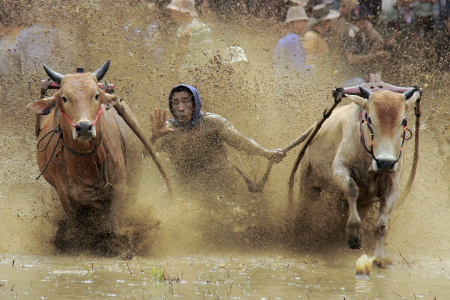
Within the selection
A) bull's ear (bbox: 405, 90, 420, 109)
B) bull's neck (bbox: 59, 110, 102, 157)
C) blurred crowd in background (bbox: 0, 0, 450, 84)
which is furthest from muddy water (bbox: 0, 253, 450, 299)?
blurred crowd in background (bbox: 0, 0, 450, 84)

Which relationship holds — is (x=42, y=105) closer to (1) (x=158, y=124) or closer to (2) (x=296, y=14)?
(1) (x=158, y=124)

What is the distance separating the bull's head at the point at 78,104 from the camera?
5547 mm

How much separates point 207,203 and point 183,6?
4.18 meters

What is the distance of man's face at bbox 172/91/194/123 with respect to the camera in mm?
7414

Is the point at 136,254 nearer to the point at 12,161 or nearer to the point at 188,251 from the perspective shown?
the point at 188,251

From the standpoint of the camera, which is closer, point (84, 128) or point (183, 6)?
point (84, 128)

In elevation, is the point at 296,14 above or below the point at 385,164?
above

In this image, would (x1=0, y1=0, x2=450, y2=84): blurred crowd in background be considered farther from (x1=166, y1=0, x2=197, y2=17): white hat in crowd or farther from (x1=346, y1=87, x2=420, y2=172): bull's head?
(x1=346, y1=87, x2=420, y2=172): bull's head

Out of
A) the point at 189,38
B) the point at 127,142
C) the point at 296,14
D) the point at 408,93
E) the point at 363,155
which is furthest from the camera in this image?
the point at 296,14

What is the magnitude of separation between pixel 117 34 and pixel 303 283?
255 inches

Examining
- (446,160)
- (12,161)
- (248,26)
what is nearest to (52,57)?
(12,161)

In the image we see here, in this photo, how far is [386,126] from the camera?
18.6ft

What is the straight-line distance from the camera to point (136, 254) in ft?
21.0

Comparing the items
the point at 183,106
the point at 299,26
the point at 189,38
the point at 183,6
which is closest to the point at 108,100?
the point at 183,106
